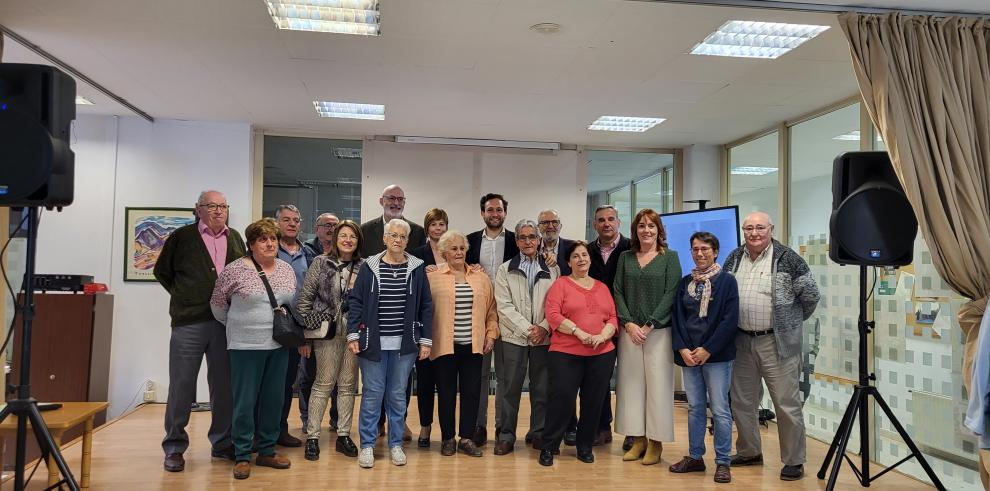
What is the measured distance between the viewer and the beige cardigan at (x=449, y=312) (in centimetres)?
424

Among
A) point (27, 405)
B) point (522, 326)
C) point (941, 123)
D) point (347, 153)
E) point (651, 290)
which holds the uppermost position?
point (347, 153)

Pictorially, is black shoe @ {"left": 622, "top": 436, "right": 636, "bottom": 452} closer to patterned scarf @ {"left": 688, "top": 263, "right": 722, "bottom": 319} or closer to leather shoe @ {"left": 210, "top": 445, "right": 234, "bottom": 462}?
patterned scarf @ {"left": 688, "top": 263, "right": 722, "bottom": 319}

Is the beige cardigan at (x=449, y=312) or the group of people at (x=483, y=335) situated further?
the beige cardigan at (x=449, y=312)

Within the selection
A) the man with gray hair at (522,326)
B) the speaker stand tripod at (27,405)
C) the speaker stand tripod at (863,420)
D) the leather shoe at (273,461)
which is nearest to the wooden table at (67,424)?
the speaker stand tripod at (27,405)

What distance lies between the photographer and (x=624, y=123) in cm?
661

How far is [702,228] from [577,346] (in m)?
2.60

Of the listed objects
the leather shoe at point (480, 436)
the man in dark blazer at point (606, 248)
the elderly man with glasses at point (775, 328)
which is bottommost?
the leather shoe at point (480, 436)

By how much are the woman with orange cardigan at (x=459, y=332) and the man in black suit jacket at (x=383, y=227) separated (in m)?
0.65

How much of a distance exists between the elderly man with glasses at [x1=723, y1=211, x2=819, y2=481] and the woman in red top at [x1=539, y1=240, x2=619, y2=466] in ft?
2.62

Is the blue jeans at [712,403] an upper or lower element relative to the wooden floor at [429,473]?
upper

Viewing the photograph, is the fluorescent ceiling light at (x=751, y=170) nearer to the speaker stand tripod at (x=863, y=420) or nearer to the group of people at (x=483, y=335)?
the group of people at (x=483, y=335)

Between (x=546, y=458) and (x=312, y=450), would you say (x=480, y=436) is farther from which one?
(x=312, y=450)

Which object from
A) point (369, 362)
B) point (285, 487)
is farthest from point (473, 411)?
point (285, 487)

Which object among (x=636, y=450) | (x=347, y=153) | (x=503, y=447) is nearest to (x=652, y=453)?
(x=636, y=450)
